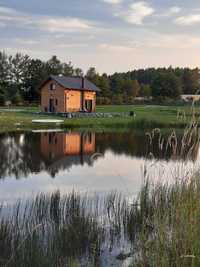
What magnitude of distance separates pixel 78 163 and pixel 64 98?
31.2 m

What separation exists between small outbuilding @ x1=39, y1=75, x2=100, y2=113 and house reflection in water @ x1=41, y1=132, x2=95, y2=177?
681 inches

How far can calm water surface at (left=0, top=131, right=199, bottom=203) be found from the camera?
11469 millimetres

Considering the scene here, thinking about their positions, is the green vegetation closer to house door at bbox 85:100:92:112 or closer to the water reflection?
the water reflection

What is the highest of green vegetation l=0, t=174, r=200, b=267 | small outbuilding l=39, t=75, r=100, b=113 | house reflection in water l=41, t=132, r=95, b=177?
small outbuilding l=39, t=75, r=100, b=113

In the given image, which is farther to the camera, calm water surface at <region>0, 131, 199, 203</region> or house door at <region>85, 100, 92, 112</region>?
house door at <region>85, 100, 92, 112</region>

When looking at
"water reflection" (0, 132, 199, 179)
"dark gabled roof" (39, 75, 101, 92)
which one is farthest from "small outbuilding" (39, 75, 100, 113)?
"water reflection" (0, 132, 199, 179)

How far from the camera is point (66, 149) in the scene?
78.1ft

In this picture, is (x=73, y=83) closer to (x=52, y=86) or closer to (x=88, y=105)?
(x=52, y=86)

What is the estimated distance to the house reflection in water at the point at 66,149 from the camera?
1813 cm

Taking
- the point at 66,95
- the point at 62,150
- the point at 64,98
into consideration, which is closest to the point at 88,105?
the point at 66,95

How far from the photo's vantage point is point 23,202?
9.74 meters

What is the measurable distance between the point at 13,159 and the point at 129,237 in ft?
38.8

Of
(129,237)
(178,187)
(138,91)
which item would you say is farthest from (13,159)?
(138,91)

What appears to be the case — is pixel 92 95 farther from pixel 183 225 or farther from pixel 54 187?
pixel 183 225
